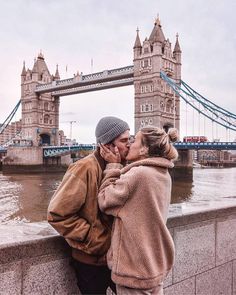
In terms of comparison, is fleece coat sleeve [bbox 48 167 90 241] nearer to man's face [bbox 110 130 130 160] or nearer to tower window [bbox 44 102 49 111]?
man's face [bbox 110 130 130 160]

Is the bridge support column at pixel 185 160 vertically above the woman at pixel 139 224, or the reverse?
the woman at pixel 139 224

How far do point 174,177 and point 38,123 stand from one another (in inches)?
915

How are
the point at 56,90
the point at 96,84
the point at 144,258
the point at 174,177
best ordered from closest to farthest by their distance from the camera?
the point at 144,258 → the point at 174,177 → the point at 96,84 → the point at 56,90

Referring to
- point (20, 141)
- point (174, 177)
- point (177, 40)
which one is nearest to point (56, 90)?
point (20, 141)

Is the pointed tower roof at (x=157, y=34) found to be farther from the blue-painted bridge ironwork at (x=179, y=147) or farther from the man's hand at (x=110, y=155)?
the man's hand at (x=110, y=155)

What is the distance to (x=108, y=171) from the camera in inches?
67.1

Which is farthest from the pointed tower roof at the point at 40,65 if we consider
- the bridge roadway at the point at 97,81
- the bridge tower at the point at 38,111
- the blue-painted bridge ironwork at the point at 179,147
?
the blue-painted bridge ironwork at the point at 179,147

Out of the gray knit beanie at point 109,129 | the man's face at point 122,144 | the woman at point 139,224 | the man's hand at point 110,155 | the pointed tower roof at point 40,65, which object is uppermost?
the pointed tower roof at point 40,65

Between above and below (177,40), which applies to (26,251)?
below

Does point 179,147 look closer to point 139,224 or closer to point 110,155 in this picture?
point 110,155

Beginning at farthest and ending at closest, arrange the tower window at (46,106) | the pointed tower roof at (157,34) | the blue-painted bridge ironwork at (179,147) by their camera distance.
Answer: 1. the tower window at (46,106)
2. the pointed tower roof at (157,34)
3. the blue-painted bridge ironwork at (179,147)

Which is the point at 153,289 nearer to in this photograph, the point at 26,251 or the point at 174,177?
the point at 26,251

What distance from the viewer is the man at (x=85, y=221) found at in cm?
160

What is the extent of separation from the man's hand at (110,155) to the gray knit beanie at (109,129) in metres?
0.04
